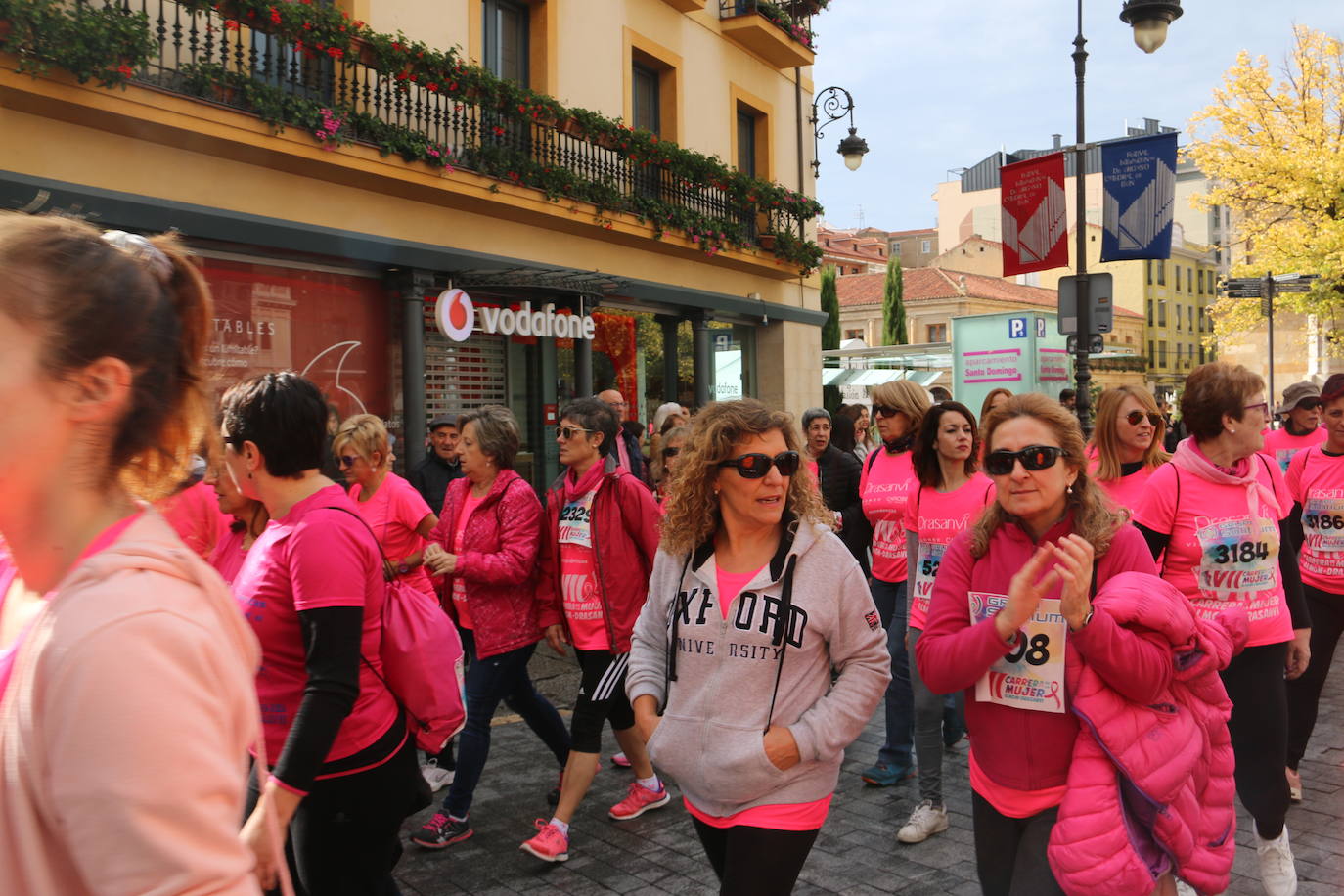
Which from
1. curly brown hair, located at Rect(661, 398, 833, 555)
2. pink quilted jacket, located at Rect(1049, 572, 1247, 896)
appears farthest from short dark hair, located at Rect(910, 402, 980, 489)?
pink quilted jacket, located at Rect(1049, 572, 1247, 896)

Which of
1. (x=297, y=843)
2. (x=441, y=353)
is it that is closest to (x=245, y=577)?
(x=297, y=843)

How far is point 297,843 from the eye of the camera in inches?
111

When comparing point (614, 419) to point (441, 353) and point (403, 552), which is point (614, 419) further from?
point (441, 353)

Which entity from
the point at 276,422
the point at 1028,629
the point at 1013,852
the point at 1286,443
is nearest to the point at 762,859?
the point at 1013,852

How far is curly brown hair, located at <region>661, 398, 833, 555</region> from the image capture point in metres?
3.25

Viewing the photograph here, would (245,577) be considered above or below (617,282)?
below

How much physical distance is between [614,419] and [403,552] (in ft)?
4.69

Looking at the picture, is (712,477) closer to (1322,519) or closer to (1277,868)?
(1277,868)

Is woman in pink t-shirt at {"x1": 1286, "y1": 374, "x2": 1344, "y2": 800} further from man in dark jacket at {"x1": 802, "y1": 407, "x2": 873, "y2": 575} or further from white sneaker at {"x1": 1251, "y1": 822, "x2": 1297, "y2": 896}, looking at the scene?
man in dark jacket at {"x1": 802, "y1": 407, "x2": 873, "y2": 575}

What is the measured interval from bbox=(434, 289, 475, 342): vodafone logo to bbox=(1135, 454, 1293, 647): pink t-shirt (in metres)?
9.54

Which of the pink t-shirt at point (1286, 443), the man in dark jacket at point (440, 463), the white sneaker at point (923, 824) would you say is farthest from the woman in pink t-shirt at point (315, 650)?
the pink t-shirt at point (1286, 443)

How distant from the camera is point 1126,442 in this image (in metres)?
5.38

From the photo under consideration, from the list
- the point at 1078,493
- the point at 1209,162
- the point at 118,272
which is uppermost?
the point at 1209,162

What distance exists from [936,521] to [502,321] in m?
8.89
